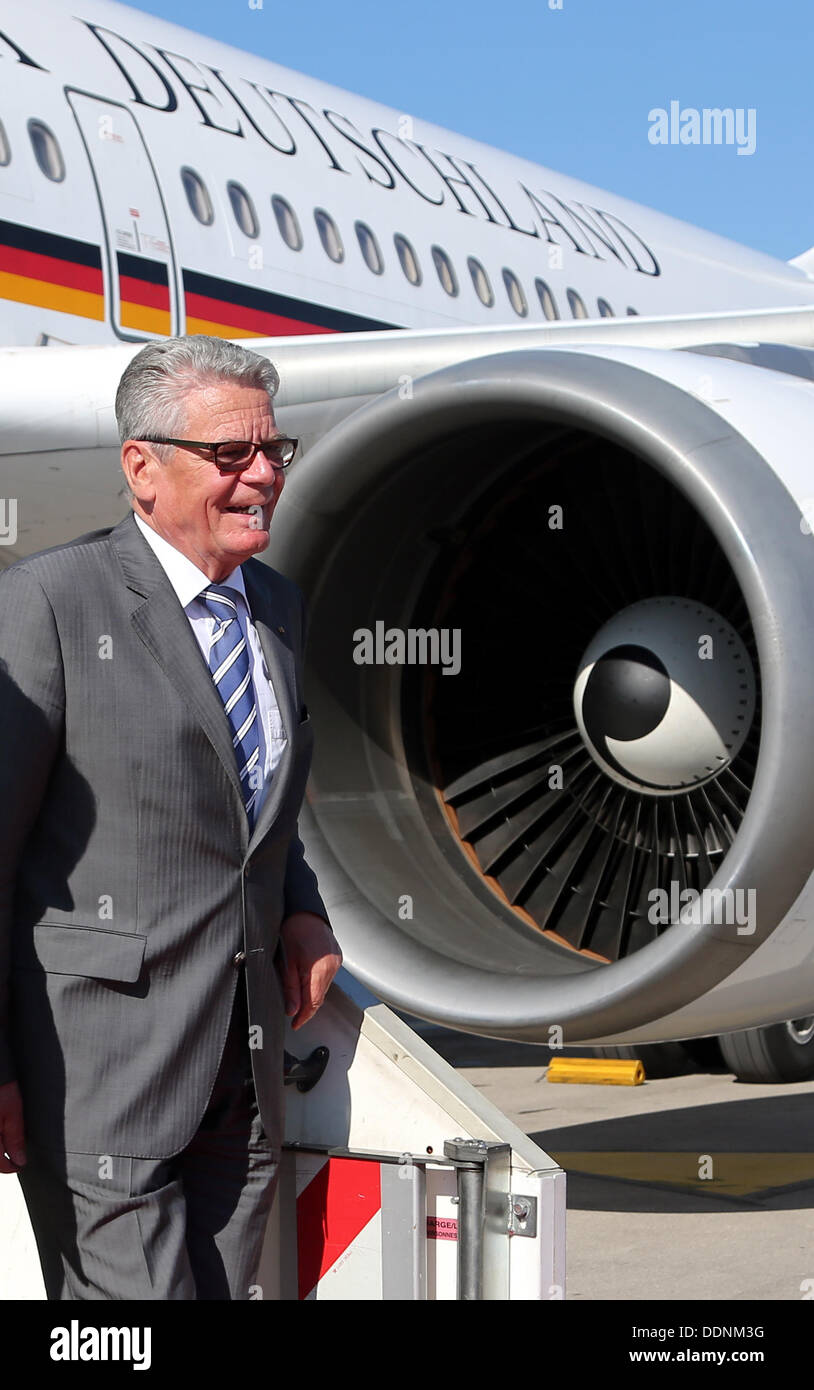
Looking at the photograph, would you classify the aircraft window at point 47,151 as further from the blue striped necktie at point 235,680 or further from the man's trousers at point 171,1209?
the man's trousers at point 171,1209

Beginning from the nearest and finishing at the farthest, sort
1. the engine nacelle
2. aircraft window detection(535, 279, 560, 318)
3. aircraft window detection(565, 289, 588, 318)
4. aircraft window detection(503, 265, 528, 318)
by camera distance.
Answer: the engine nacelle < aircraft window detection(503, 265, 528, 318) < aircraft window detection(535, 279, 560, 318) < aircraft window detection(565, 289, 588, 318)

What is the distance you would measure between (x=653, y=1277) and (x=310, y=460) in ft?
5.90

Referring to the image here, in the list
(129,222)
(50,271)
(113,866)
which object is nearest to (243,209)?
(129,222)

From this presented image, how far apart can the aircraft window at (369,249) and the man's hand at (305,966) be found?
4879 mm

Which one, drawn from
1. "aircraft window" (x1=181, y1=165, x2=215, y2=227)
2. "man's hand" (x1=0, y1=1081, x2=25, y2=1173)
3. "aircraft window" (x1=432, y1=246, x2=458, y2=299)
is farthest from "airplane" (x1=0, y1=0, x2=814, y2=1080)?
"aircraft window" (x1=432, y1=246, x2=458, y2=299)

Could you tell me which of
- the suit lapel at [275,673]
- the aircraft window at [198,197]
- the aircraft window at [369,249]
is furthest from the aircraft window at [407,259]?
the suit lapel at [275,673]

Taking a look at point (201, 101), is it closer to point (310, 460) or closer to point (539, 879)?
point (310, 460)

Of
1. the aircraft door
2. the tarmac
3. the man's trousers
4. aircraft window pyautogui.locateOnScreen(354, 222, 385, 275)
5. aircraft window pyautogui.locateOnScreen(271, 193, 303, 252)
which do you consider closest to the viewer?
the man's trousers

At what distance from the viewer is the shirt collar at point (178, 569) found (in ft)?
5.94

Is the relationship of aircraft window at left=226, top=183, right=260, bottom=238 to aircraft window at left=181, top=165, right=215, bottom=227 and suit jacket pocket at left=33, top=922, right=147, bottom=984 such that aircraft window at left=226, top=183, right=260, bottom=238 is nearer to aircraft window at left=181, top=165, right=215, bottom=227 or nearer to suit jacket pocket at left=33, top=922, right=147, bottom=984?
aircraft window at left=181, top=165, right=215, bottom=227

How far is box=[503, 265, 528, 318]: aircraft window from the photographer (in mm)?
7406

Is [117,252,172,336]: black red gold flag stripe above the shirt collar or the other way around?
above

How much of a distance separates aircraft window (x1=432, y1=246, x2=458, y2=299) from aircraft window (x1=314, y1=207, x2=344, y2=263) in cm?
71
